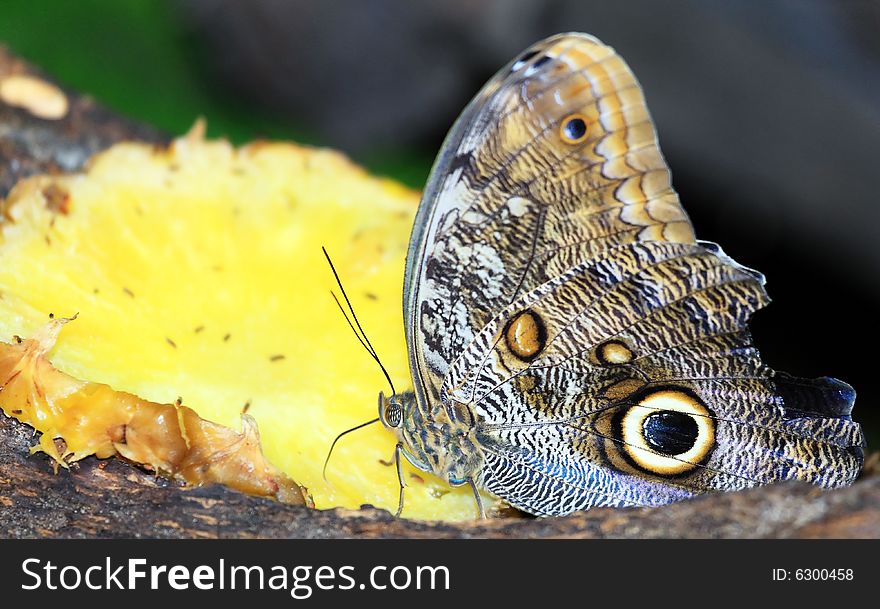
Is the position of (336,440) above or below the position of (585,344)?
below

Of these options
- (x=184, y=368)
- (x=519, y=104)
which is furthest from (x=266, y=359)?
(x=519, y=104)

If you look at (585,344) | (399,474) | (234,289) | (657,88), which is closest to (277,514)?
(399,474)

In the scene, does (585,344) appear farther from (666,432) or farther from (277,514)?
(277,514)

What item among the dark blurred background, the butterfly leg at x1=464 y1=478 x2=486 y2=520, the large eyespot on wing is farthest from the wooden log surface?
the dark blurred background

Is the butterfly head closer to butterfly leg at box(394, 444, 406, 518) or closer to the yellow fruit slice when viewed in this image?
butterfly leg at box(394, 444, 406, 518)

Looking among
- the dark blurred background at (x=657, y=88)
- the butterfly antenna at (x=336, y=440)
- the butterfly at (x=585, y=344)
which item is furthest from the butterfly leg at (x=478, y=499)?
the dark blurred background at (x=657, y=88)
